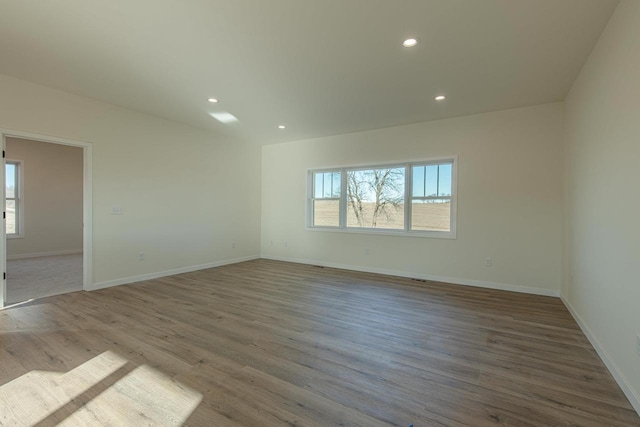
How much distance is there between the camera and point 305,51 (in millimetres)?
2857

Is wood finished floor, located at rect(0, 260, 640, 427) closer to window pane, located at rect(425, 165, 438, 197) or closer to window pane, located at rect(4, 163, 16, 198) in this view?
window pane, located at rect(425, 165, 438, 197)

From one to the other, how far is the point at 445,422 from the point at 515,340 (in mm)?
1534

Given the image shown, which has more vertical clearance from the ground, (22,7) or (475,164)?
(22,7)

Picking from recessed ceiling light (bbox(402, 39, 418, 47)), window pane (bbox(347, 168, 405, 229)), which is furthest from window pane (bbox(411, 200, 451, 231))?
recessed ceiling light (bbox(402, 39, 418, 47))

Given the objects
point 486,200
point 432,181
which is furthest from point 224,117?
point 486,200

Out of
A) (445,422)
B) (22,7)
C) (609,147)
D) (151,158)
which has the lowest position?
(445,422)

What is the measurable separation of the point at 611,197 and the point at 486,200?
7.58 feet

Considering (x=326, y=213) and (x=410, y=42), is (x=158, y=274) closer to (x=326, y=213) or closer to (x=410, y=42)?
(x=326, y=213)

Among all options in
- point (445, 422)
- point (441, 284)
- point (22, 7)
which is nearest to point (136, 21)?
point (22, 7)

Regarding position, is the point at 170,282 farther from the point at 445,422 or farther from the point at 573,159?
the point at 573,159

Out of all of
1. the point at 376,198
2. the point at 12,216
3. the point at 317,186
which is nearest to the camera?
the point at 376,198

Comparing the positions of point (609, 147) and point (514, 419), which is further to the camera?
point (609, 147)

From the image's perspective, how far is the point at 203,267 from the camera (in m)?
5.81

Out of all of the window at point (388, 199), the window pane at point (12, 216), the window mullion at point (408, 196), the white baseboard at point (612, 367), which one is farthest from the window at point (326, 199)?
the window pane at point (12, 216)
